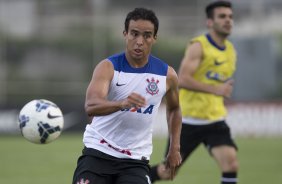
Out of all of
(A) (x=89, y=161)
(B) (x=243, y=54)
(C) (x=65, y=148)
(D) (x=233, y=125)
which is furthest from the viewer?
(B) (x=243, y=54)

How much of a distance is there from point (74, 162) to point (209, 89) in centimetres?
676

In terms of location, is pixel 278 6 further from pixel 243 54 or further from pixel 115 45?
pixel 115 45

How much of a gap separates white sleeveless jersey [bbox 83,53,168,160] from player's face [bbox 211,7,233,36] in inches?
133

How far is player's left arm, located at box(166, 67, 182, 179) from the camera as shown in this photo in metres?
6.81

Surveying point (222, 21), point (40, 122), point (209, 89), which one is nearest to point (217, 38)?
point (222, 21)

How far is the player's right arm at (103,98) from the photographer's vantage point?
5691mm

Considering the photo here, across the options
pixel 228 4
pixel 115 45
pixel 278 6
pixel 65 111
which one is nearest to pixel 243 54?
pixel 278 6

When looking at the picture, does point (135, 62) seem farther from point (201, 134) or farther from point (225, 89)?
point (201, 134)

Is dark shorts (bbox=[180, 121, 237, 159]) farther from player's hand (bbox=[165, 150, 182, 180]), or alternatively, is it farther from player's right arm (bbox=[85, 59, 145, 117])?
player's right arm (bbox=[85, 59, 145, 117])

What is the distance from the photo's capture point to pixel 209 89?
9.33 m

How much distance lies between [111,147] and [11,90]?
18393 mm

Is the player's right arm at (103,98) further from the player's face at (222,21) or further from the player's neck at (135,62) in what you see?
the player's face at (222,21)

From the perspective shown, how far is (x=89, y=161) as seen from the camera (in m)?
6.52

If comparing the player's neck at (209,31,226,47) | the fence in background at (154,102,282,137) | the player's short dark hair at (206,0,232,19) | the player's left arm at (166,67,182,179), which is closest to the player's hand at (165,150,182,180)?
the player's left arm at (166,67,182,179)
